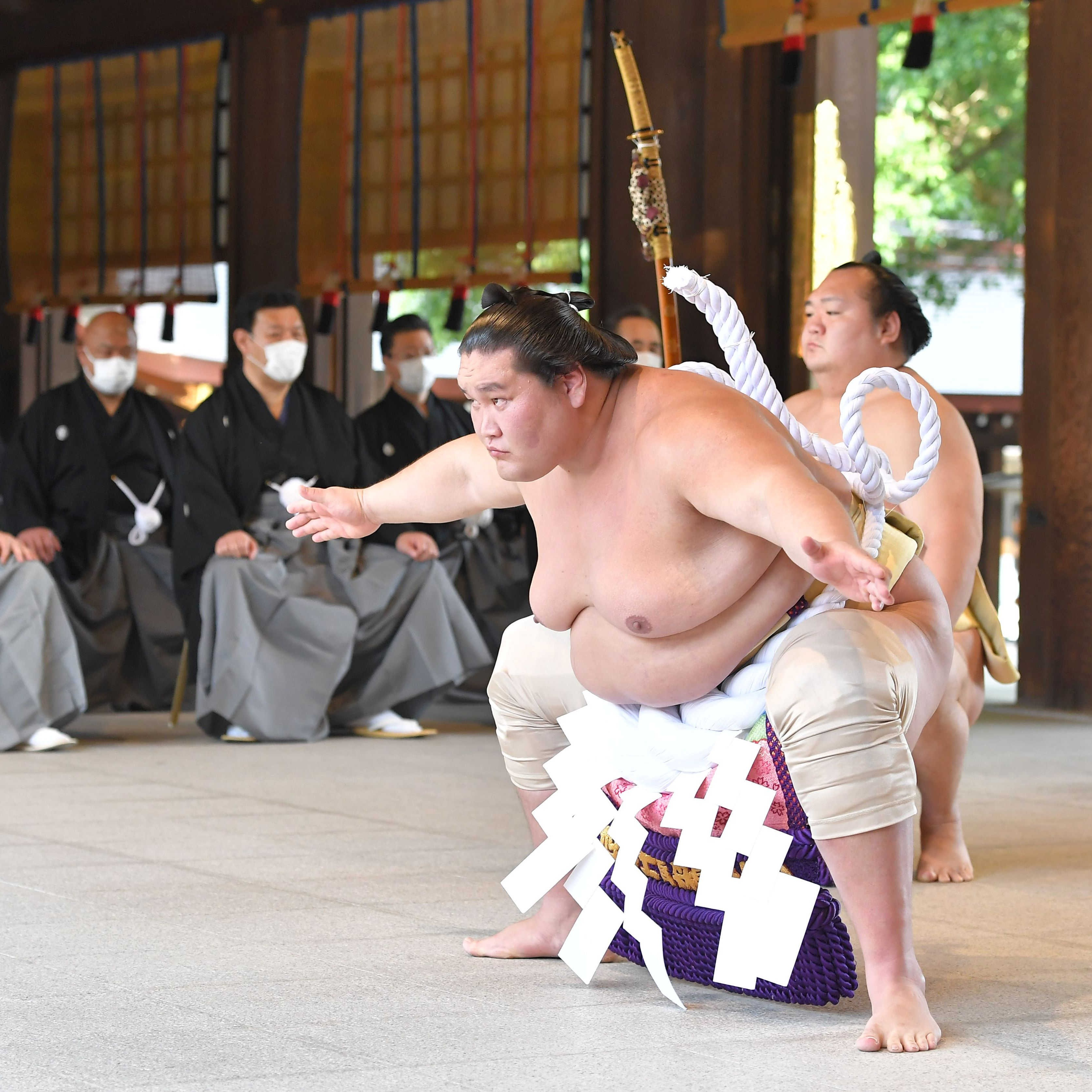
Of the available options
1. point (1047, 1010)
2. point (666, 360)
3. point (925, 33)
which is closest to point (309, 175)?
point (925, 33)

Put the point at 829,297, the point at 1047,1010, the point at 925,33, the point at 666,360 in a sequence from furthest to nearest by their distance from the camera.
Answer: the point at 925,33, the point at 829,297, the point at 666,360, the point at 1047,1010

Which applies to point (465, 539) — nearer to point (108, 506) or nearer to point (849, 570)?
point (108, 506)

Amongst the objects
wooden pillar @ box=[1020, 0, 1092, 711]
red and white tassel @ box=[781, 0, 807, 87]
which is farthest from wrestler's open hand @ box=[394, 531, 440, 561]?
wooden pillar @ box=[1020, 0, 1092, 711]

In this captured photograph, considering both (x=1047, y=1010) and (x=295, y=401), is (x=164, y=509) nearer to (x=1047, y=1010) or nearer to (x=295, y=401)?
(x=295, y=401)

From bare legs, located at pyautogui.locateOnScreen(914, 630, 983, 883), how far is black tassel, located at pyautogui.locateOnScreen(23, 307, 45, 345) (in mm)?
4956

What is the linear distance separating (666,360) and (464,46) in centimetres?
370

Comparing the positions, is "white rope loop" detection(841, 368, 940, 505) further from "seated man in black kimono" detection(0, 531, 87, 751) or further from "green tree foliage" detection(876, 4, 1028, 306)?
"green tree foliage" detection(876, 4, 1028, 306)

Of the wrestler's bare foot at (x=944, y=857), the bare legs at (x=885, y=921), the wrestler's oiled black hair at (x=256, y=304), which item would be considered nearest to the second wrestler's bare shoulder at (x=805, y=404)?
the wrestler's bare foot at (x=944, y=857)

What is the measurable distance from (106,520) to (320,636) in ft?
2.62

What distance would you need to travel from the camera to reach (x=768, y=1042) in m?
1.67

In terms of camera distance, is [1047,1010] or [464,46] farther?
[464,46]

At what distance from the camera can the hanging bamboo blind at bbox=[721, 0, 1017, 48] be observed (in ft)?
14.6

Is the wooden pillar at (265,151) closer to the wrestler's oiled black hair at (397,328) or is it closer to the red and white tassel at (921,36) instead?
the wrestler's oiled black hair at (397,328)

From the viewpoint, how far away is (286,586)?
4.30 meters
